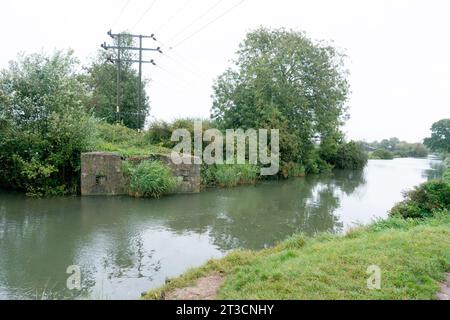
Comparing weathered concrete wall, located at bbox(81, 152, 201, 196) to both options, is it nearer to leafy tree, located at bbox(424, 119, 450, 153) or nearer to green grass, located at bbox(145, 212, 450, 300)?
green grass, located at bbox(145, 212, 450, 300)

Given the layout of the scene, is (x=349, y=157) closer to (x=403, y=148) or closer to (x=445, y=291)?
(x=445, y=291)

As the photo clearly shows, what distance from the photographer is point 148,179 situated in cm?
1227

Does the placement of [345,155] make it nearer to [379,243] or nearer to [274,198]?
[274,198]

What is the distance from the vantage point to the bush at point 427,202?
28.2 feet

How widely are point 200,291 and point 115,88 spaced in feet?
81.1

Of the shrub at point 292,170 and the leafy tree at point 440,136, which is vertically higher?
the leafy tree at point 440,136

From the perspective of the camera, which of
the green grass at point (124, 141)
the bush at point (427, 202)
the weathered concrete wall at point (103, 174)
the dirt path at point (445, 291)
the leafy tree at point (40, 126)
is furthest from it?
the green grass at point (124, 141)

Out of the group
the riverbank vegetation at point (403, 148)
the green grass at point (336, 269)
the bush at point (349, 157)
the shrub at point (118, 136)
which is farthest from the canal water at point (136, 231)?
the riverbank vegetation at point (403, 148)

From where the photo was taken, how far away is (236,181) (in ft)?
53.4

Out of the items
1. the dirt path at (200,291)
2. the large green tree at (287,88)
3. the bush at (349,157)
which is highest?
the large green tree at (287,88)

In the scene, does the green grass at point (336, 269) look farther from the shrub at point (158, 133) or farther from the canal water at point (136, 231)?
the shrub at point (158, 133)

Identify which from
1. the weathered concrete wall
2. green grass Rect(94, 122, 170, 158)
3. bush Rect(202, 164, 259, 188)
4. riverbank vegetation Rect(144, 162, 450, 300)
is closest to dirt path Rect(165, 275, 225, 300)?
riverbank vegetation Rect(144, 162, 450, 300)

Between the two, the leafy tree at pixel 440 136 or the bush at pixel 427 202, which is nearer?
the bush at pixel 427 202

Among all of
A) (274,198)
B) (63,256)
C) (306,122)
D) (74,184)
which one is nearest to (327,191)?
(274,198)
